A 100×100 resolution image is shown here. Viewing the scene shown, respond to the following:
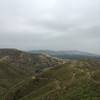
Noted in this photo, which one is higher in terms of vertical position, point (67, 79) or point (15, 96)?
point (67, 79)

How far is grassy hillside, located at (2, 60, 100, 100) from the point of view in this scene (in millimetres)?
121325

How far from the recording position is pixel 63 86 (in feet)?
480

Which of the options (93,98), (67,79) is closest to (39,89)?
(67,79)

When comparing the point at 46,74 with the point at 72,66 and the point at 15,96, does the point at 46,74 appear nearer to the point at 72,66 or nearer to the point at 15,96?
the point at 72,66

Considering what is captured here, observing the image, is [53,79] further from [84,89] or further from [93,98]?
[93,98]

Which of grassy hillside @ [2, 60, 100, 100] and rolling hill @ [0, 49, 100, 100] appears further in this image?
rolling hill @ [0, 49, 100, 100]

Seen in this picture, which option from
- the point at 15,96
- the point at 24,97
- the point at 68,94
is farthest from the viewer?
the point at 15,96

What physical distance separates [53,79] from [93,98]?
57.7 meters

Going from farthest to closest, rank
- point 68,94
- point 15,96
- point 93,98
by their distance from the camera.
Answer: point 15,96, point 68,94, point 93,98

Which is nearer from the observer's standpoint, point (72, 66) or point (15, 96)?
point (15, 96)

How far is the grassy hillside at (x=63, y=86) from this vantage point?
121325mm

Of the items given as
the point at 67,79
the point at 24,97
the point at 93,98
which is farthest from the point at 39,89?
the point at 93,98

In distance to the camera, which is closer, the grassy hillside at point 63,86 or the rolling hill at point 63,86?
the grassy hillside at point 63,86

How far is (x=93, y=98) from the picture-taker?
11025cm
